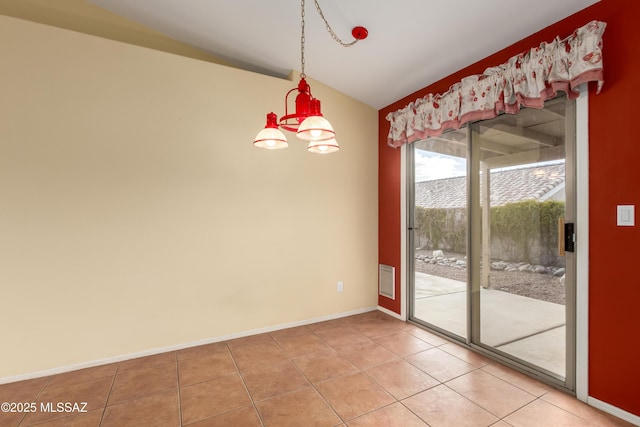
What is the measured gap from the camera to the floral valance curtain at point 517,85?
6.17 ft

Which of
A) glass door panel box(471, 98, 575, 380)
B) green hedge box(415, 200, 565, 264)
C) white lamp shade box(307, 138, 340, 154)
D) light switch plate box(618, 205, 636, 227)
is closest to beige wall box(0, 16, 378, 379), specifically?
green hedge box(415, 200, 565, 264)

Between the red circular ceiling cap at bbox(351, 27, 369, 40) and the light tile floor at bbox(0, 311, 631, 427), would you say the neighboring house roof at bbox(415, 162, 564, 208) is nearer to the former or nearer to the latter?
the light tile floor at bbox(0, 311, 631, 427)

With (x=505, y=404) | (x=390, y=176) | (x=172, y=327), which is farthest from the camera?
(x=390, y=176)

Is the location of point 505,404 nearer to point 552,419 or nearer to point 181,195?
point 552,419

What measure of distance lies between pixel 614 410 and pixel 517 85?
7.49 ft

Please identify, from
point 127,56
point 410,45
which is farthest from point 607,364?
point 127,56

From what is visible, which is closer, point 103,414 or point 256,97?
point 103,414

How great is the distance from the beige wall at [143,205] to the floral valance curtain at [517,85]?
1.12 meters

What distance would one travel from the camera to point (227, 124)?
3041mm

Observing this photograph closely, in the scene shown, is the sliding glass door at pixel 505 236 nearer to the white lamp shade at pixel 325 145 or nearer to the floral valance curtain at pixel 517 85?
the floral valance curtain at pixel 517 85

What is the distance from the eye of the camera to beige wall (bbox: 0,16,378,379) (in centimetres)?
234

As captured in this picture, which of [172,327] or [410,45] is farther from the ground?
[410,45]

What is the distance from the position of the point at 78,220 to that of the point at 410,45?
3.25 meters

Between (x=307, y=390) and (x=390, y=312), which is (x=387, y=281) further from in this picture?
(x=307, y=390)
